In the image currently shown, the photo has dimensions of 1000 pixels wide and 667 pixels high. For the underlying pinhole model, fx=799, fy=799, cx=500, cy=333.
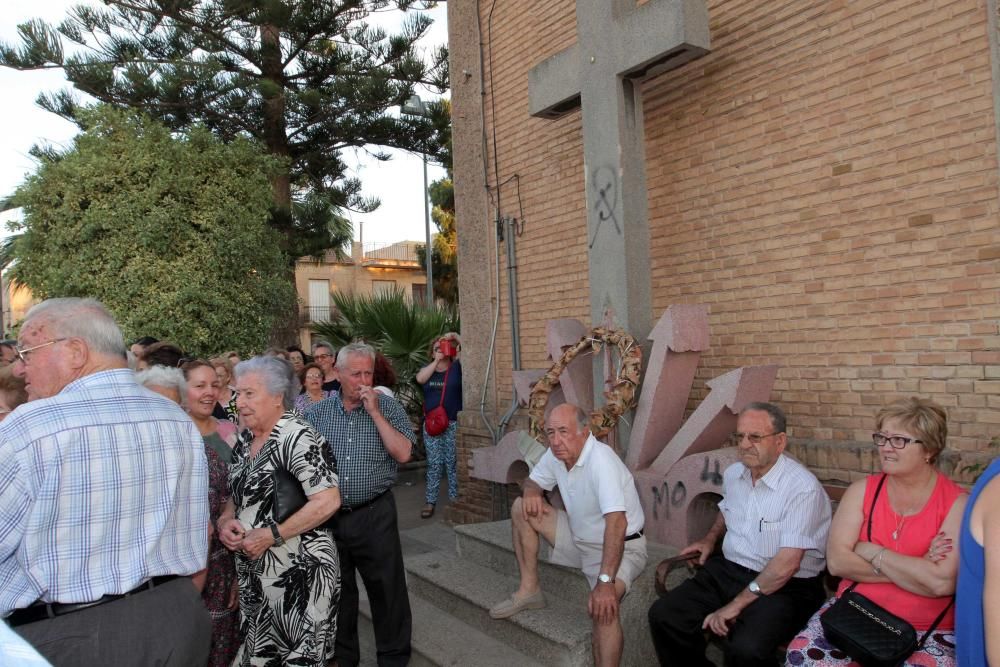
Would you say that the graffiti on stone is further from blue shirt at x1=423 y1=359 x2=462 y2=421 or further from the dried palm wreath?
blue shirt at x1=423 y1=359 x2=462 y2=421

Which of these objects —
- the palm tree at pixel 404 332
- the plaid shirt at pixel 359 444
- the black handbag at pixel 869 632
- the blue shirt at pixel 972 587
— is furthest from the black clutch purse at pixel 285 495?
the palm tree at pixel 404 332

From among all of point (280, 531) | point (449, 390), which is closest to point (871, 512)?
point (280, 531)

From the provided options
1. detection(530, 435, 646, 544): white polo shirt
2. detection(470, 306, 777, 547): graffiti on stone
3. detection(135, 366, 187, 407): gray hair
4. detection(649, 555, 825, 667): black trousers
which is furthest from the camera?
detection(470, 306, 777, 547): graffiti on stone

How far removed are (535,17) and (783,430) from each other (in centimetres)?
462

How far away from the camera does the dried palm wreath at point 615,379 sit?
4.95m

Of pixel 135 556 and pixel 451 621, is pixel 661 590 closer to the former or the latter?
pixel 451 621

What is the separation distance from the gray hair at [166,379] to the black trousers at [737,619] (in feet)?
8.65

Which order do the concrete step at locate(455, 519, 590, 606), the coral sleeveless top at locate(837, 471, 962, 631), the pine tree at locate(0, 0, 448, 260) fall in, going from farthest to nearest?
the pine tree at locate(0, 0, 448, 260) < the concrete step at locate(455, 519, 590, 606) < the coral sleeveless top at locate(837, 471, 962, 631)

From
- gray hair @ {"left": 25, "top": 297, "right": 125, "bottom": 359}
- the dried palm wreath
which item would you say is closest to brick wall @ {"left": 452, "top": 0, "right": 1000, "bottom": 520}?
the dried palm wreath

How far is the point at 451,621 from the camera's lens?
4.80m

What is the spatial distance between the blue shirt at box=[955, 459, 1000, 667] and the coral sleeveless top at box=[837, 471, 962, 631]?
4.52 feet

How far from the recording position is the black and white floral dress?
10.9ft

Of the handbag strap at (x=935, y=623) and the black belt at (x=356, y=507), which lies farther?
the black belt at (x=356, y=507)

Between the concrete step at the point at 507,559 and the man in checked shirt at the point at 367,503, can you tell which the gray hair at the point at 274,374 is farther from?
the concrete step at the point at 507,559
